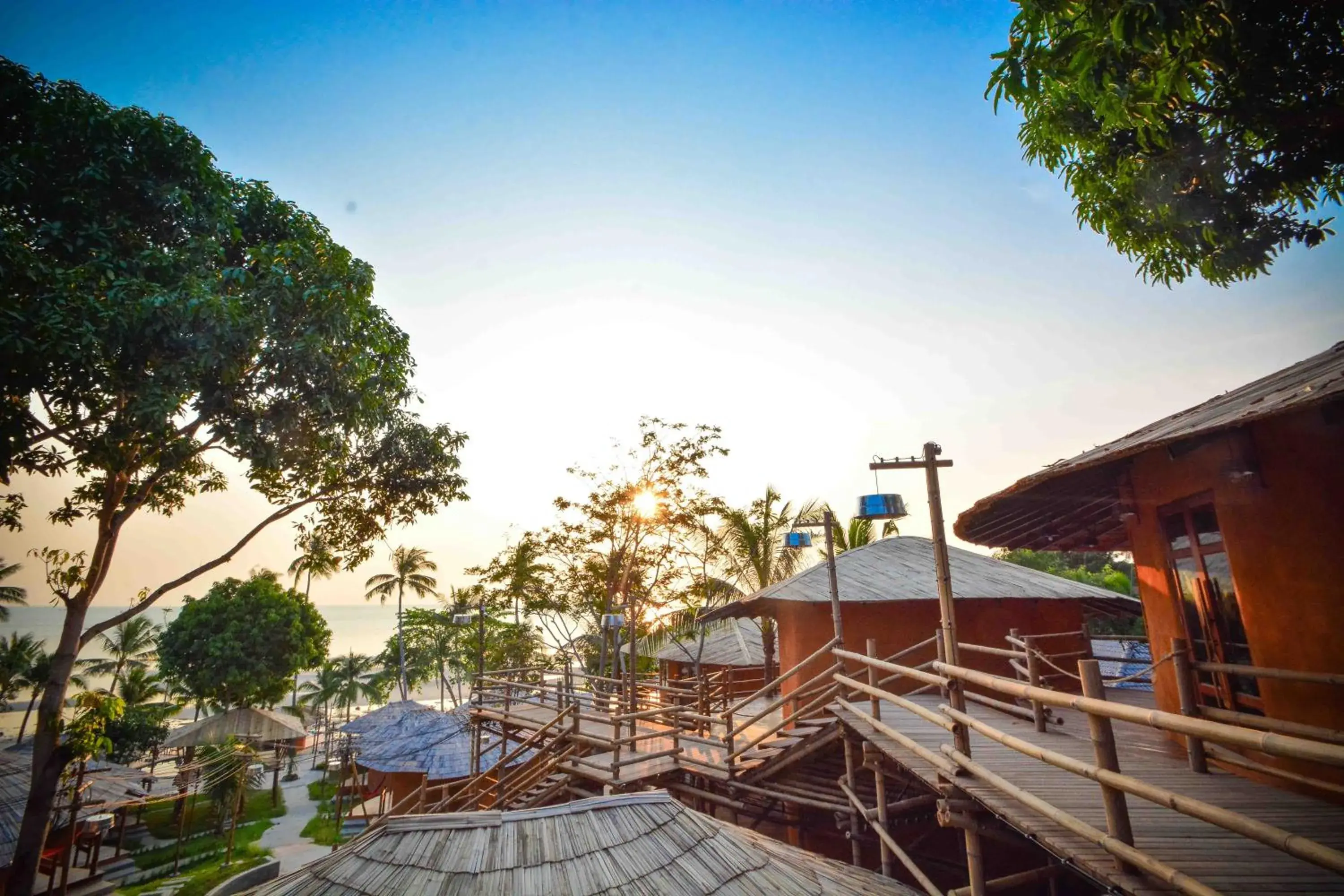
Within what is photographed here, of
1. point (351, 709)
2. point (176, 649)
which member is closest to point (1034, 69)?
point (176, 649)

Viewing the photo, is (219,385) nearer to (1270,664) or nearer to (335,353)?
(335,353)

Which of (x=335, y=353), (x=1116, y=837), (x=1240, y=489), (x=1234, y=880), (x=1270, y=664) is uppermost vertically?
(x=335, y=353)

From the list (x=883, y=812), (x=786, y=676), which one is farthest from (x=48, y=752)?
(x=883, y=812)

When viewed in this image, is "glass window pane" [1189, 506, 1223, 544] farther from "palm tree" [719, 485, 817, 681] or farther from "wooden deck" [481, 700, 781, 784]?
"palm tree" [719, 485, 817, 681]

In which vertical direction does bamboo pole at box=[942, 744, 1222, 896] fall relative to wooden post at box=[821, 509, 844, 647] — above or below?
below

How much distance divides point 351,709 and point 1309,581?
7697cm


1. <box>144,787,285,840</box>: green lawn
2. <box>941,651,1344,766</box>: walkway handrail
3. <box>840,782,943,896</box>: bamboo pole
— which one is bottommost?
<box>144,787,285,840</box>: green lawn

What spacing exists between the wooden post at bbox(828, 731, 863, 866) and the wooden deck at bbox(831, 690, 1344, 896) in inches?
32.7

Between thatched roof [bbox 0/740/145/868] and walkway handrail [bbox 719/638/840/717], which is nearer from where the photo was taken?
walkway handrail [bbox 719/638/840/717]

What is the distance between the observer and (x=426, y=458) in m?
→ 12.7

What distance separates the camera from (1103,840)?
271cm

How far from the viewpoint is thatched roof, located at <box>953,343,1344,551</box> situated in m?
4.04

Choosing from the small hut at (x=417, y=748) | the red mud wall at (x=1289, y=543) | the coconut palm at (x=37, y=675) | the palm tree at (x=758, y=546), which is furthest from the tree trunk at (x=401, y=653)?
the red mud wall at (x=1289, y=543)

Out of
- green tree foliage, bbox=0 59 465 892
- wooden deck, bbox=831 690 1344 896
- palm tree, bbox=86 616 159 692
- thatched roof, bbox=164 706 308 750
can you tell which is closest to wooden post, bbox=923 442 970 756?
wooden deck, bbox=831 690 1344 896
